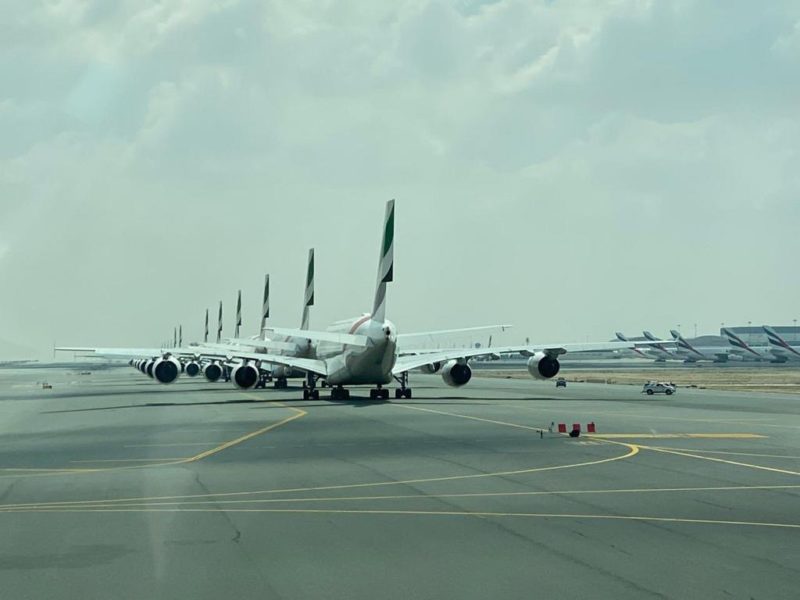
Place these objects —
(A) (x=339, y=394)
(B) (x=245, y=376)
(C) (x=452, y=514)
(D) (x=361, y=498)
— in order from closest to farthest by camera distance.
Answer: (C) (x=452, y=514)
(D) (x=361, y=498)
(A) (x=339, y=394)
(B) (x=245, y=376)

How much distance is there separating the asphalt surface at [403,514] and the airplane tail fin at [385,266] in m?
20.9

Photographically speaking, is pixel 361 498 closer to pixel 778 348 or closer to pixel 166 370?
pixel 166 370

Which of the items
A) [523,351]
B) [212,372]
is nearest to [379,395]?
[523,351]

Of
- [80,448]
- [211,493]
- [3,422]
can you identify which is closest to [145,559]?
[211,493]

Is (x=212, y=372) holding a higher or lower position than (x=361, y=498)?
higher

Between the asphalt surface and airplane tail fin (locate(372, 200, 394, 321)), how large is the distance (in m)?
20.9

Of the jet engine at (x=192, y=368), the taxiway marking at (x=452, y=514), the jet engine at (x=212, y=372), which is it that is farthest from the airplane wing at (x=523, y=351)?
the jet engine at (x=192, y=368)

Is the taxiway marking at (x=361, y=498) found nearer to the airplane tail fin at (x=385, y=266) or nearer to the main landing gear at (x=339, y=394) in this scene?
the airplane tail fin at (x=385, y=266)

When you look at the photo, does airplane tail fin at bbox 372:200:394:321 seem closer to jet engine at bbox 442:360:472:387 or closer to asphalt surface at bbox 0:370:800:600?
jet engine at bbox 442:360:472:387

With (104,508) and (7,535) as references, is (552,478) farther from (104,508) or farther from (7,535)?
(7,535)

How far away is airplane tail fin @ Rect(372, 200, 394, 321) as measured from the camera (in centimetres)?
5981

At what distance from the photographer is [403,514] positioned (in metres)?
18.1

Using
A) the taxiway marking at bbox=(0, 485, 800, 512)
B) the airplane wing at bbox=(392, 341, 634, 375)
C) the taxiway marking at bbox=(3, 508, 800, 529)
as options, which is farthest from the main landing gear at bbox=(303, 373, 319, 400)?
the taxiway marking at bbox=(3, 508, 800, 529)

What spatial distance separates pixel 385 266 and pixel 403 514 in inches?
1717
